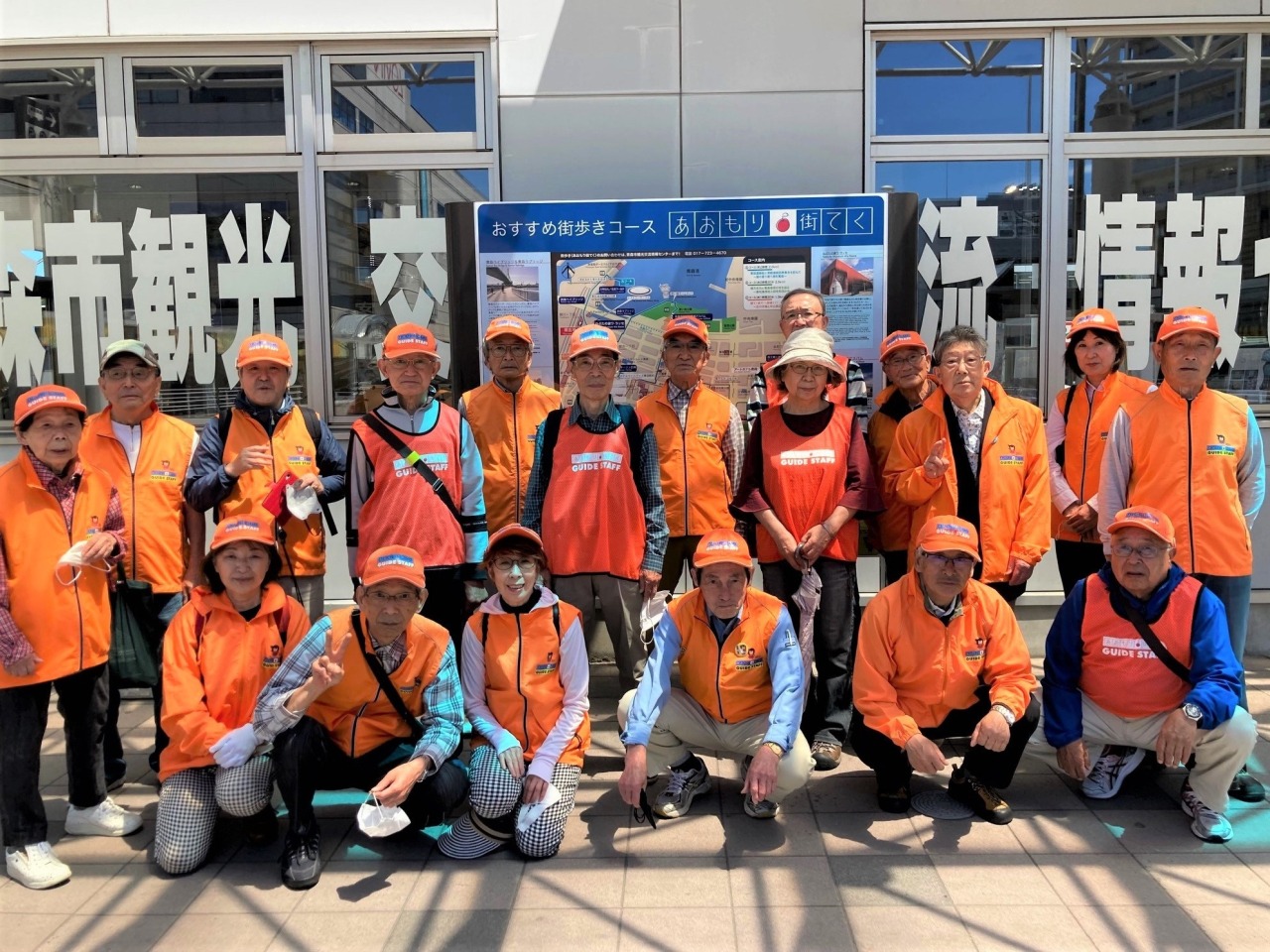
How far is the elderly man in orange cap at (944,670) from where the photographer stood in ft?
11.6

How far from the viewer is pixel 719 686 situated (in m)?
3.66

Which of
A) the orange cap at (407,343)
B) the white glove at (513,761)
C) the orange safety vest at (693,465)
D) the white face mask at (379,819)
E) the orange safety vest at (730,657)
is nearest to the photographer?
the white face mask at (379,819)

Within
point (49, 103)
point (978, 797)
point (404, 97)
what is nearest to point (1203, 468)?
point (978, 797)

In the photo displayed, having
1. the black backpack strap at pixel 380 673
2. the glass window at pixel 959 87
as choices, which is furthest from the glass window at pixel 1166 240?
the black backpack strap at pixel 380 673

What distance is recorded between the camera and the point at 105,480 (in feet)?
12.1

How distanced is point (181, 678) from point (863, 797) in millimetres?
2667

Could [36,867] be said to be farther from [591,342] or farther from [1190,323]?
[1190,323]

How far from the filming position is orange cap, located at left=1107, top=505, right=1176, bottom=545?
3430 mm

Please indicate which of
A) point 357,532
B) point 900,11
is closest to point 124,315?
point 357,532

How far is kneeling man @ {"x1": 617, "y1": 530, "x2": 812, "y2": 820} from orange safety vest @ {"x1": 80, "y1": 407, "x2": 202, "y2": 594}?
201cm

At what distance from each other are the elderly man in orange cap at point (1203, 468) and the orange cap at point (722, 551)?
1608 millimetres

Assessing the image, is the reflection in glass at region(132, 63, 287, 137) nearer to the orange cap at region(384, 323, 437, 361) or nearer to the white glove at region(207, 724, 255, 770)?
the orange cap at region(384, 323, 437, 361)

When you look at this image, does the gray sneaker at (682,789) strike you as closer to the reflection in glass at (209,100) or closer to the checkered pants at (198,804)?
the checkered pants at (198,804)

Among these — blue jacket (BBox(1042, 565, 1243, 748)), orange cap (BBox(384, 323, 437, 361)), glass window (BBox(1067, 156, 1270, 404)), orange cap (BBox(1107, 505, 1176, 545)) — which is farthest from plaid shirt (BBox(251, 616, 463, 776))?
glass window (BBox(1067, 156, 1270, 404))
